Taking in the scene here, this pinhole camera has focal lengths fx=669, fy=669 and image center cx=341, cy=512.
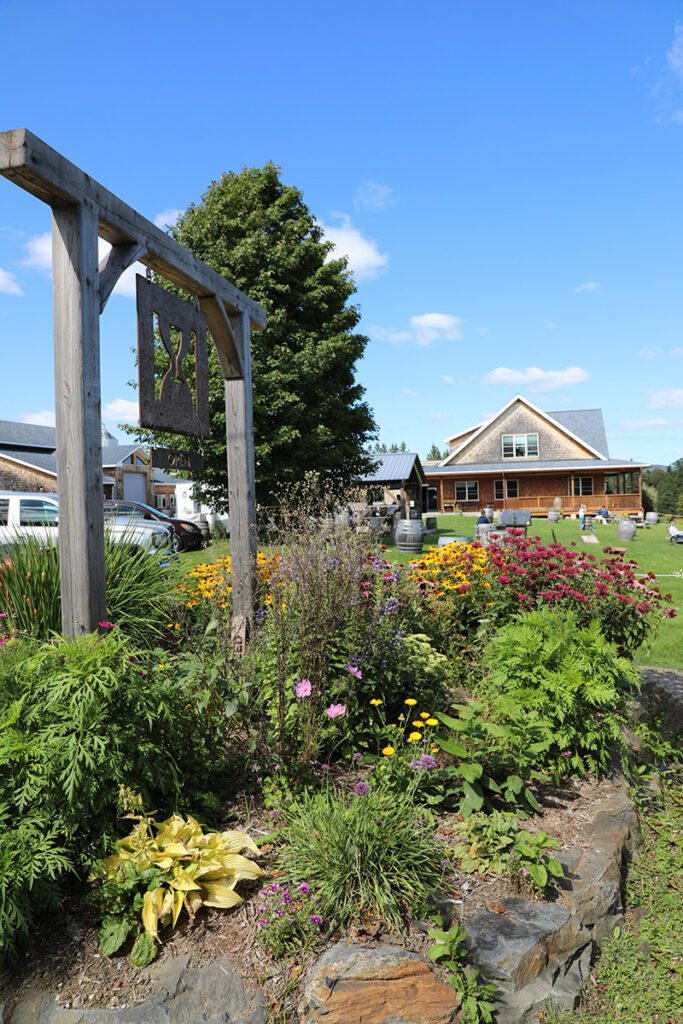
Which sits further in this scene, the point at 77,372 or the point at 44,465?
the point at 44,465

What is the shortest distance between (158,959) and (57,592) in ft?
8.91

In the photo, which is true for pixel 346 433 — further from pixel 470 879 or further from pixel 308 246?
pixel 470 879

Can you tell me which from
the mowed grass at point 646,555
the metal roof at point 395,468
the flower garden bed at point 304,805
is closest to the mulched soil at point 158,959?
the flower garden bed at point 304,805

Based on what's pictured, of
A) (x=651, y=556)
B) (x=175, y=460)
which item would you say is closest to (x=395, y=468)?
(x=651, y=556)

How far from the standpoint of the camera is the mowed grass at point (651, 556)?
714 centimetres

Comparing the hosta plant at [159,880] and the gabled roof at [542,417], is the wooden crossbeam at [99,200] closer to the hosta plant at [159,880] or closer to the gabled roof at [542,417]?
the hosta plant at [159,880]

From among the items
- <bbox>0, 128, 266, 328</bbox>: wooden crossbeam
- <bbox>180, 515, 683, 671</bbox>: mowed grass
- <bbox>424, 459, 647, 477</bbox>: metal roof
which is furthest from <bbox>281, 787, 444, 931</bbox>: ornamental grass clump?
<bbox>424, 459, 647, 477</bbox>: metal roof

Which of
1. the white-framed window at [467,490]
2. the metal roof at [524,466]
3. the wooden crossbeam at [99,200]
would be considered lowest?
the white-framed window at [467,490]

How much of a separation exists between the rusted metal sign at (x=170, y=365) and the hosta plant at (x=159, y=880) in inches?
101

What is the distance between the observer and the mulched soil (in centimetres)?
231

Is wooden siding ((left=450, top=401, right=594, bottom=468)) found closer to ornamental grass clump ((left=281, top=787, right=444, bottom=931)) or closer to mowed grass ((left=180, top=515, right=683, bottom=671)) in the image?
mowed grass ((left=180, top=515, right=683, bottom=671))

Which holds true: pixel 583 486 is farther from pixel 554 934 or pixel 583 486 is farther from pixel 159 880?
pixel 159 880

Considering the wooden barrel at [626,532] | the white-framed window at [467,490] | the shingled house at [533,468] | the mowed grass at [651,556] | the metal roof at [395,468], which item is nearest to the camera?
the mowed grass at [651,556]

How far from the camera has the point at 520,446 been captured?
40938 mm
